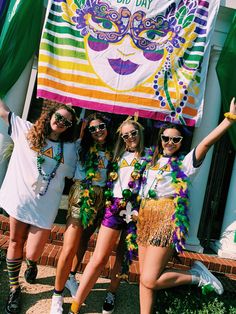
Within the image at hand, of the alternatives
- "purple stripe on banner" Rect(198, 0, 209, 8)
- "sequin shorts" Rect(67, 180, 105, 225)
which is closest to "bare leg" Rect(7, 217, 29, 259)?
"sequin shorts" Rect(67, 180, 105, 225)

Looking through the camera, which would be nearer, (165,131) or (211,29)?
(165,131)

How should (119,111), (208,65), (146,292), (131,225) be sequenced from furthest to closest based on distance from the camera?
(208,65), (119,111), (131,225), (146,292)

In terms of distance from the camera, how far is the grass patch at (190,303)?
122 inches

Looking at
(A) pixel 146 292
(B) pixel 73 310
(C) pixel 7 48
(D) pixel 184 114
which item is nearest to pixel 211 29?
(D) pixel 184 114

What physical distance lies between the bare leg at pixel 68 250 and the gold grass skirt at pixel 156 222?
58cm

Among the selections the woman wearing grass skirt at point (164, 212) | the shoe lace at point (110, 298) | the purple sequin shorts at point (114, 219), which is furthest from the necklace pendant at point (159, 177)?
the shoe lace at point (110, 298)

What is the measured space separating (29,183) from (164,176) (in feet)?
3.96

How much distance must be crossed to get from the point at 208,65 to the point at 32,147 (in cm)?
376

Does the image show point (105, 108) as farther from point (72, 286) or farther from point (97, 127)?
point (72, 286)

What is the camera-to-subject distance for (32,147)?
2.88 meters

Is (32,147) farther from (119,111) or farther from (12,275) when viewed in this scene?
(119,111)

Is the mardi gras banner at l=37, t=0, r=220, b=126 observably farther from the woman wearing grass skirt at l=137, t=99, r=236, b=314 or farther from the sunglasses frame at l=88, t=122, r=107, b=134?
the woman wearing grass skirt at l=137, t=99, r=236, b=314

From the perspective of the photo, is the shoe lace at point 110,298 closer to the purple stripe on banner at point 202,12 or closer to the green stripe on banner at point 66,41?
the green stripe on banner at point 66,41

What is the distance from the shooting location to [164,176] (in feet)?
9.09
